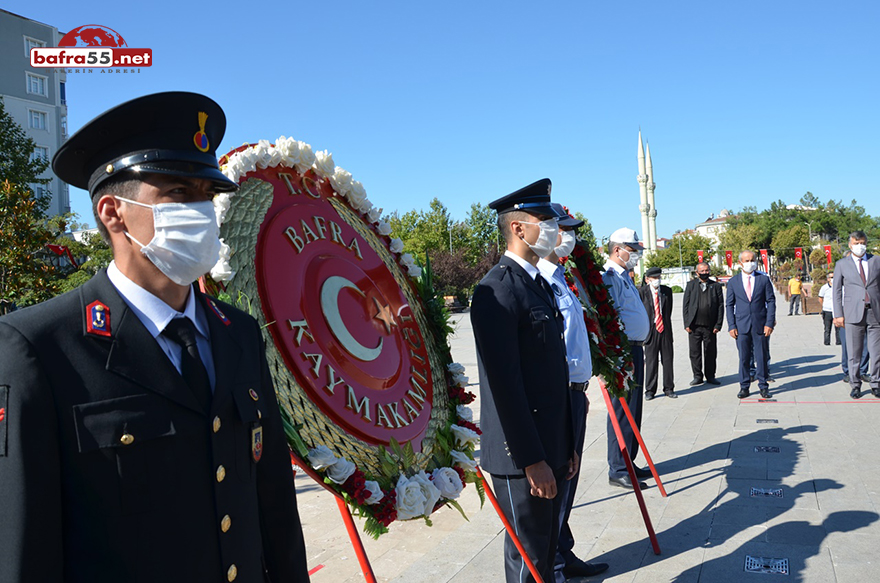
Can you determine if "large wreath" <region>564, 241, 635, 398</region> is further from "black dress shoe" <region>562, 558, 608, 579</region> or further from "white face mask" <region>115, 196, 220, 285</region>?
"white face mask" <region>115, 196, 220, 285</region>

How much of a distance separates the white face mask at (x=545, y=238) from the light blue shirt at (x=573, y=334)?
558 millimetres

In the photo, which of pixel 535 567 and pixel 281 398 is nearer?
pixel 281 398

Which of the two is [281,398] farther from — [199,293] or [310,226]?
[310,226]

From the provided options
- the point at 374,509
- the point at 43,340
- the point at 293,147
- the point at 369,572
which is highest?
the point at 293,147

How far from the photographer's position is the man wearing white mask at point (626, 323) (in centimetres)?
585

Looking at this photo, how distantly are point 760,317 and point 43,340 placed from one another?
10.1 meters

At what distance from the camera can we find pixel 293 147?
2.63 metres

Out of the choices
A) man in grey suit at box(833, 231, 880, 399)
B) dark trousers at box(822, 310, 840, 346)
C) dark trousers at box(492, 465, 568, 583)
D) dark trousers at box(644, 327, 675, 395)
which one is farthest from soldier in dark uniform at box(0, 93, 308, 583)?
dark trousers at box(822, 310, 840, 346)

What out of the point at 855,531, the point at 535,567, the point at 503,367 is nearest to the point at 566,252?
the point at 503,367

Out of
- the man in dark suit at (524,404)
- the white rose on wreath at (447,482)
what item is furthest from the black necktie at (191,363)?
the man in dark suit at (524,404)

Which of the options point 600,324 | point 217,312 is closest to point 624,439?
point 600,324

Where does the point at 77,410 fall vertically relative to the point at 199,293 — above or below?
below

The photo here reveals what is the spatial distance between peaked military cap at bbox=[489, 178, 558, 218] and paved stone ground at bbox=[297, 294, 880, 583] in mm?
829

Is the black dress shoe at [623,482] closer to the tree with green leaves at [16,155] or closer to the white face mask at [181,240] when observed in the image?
the white face mask at [181,240]
